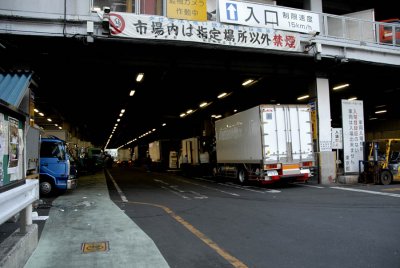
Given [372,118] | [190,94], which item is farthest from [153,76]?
[372,118]

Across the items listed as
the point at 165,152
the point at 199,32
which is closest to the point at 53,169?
the point at 199,32

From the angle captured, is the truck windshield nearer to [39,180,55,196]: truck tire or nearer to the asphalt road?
[39,180,55,196]: truck tire

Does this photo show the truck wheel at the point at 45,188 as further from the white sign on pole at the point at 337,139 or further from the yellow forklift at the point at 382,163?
the yellow forklift at the point at 382,163

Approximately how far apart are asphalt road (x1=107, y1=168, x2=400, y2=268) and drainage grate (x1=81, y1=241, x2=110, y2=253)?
968 mm

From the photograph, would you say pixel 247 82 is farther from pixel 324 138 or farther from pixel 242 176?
pixel 242 176

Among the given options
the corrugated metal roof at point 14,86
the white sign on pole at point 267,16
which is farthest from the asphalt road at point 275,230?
the white sign on pole at point 267,16

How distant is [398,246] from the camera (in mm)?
6398

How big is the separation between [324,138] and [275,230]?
12905 mm

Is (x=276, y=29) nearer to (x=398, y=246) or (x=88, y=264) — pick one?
(x=398, y=246)

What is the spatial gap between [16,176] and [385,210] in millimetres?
9290

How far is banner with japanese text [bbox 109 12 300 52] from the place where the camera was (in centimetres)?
1401

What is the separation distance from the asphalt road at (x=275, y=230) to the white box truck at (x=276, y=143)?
365 cm

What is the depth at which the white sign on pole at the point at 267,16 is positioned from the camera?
1549 cm

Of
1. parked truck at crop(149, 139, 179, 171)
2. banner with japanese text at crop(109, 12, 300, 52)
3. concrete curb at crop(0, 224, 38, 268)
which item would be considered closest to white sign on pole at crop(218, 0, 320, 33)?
banner with japanese text at crop(109, 12, 300, 52)
